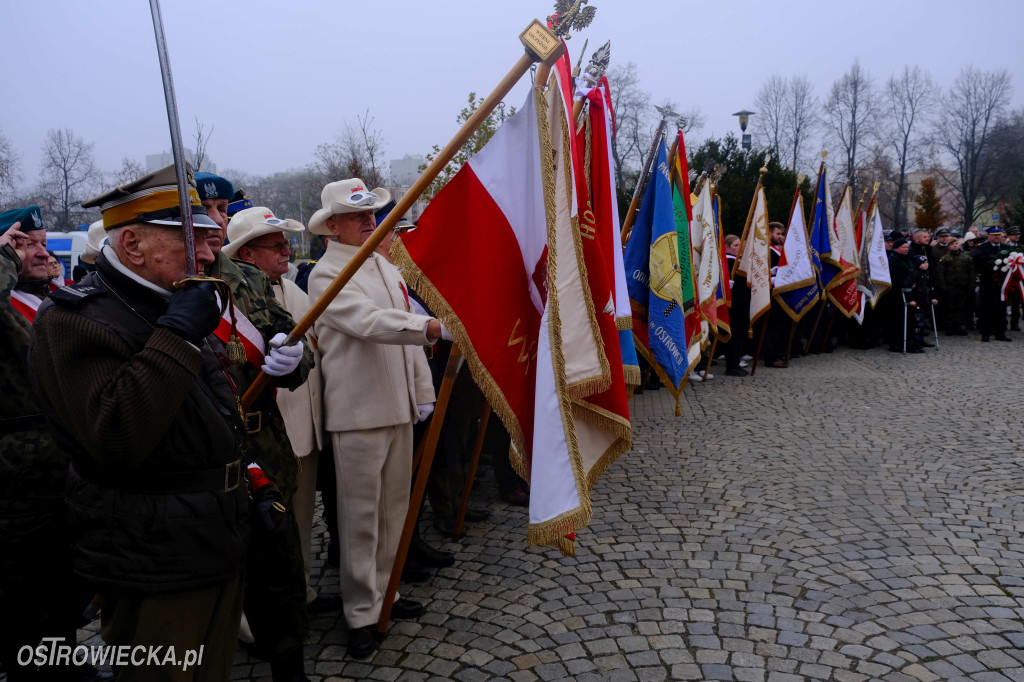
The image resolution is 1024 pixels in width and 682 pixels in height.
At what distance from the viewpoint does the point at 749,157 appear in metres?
15.7

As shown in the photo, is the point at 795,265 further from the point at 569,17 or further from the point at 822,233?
the point at 569,17

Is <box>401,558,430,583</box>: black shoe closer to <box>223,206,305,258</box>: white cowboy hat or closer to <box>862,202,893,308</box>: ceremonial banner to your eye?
<box>223,206,305,258</box>: white cowboy hat

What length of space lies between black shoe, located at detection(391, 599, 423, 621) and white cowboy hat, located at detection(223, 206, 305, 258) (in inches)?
75.4

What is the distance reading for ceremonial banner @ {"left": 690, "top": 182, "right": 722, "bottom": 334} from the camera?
25.4ft

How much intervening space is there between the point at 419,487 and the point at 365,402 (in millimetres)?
473

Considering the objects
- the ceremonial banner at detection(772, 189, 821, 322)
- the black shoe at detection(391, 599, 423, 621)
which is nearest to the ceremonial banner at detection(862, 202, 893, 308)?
the ceremonial banner at detection(772, 189, 821, 322)

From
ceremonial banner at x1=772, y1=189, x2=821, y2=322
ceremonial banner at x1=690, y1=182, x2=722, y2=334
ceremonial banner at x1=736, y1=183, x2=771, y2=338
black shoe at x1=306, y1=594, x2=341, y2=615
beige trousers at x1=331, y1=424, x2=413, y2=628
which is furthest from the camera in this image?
ceremonial banner at x1=772, y1=189, x2=821, y2=322

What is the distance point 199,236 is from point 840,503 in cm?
448

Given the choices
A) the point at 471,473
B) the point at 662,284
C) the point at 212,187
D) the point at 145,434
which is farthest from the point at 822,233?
the point at 145,434

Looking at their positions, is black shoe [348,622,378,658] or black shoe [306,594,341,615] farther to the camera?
black shoe [306,594,341,615]

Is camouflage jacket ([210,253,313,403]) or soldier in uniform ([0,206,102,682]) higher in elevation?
camouflage jacket ([210,253,313,403])

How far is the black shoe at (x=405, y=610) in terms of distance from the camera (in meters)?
3.56

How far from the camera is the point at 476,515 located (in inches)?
194

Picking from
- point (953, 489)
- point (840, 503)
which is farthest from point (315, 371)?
point (953, 489)
